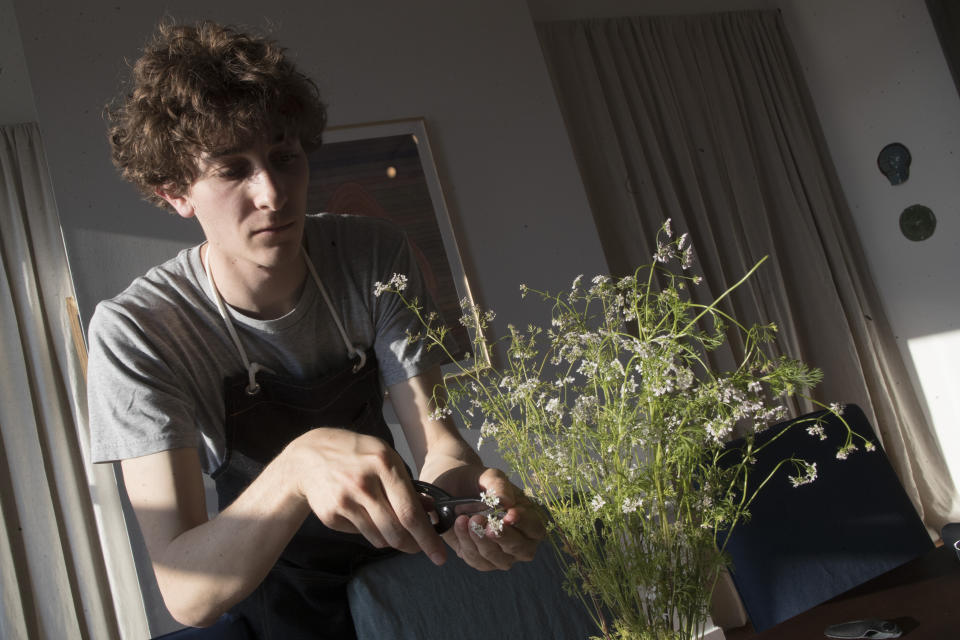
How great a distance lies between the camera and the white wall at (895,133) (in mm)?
4227

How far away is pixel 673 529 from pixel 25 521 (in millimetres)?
3472

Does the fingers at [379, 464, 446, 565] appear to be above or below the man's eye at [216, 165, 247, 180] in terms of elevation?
below

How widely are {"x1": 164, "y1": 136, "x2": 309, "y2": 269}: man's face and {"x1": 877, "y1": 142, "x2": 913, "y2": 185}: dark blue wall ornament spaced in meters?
4.10

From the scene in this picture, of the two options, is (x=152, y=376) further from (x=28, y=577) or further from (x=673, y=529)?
(x=28, y=577)

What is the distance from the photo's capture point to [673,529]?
0.77 meters

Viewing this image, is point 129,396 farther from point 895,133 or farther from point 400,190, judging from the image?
point 895,133

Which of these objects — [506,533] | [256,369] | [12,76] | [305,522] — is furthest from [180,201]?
[12,76]

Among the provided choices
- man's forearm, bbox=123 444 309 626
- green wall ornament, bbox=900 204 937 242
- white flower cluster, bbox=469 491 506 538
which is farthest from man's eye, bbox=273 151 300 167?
green wall ornament, bbox=900 204 937 242

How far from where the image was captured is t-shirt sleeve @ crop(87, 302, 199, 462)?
1.17 meters

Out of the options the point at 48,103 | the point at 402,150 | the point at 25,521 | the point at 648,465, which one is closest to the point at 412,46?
the point at 402,150

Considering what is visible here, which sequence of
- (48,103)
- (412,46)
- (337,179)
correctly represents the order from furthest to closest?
1. (412,46)
2. (337,179)
3. (48,103)

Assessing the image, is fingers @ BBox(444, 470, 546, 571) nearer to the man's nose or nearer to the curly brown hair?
the man's nose

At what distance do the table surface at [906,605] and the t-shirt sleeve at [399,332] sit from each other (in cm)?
73

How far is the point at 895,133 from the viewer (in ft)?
14.6
